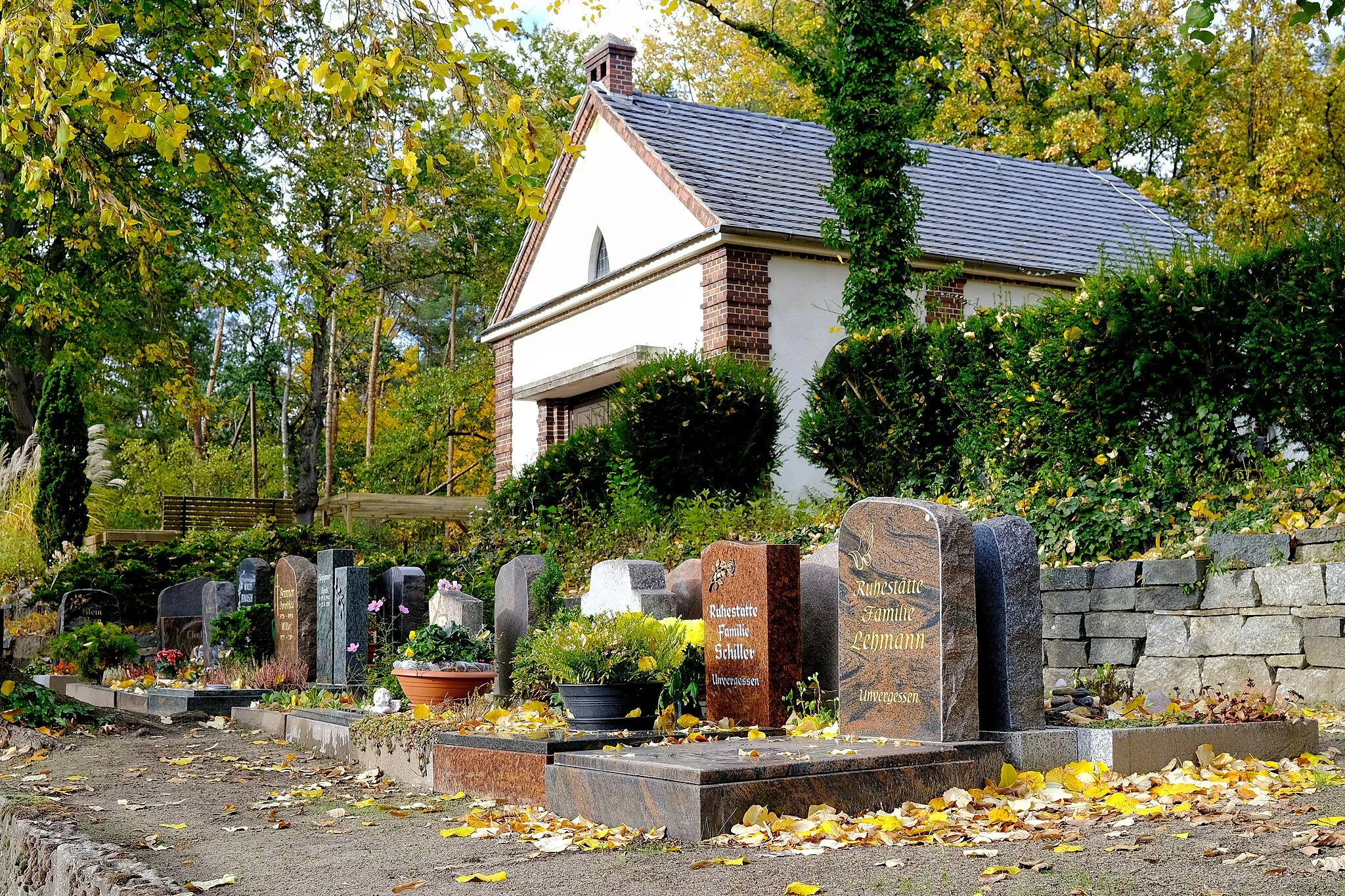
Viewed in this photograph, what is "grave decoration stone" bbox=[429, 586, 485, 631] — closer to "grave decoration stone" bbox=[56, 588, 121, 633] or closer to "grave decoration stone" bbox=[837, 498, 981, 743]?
"grave decoration stone" bbox=[837, 498, 981, 743]

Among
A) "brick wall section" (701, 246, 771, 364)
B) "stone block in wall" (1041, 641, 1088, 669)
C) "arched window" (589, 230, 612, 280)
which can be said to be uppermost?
"arched window" (589, 230, 612, 280)

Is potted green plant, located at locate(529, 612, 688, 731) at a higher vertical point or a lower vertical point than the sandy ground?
higher

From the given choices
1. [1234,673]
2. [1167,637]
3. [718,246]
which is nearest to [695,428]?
[718,246]

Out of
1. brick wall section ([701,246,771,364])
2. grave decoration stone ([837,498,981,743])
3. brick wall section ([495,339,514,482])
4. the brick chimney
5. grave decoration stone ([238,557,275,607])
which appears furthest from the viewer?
brick wall section ([495,339,514,482])

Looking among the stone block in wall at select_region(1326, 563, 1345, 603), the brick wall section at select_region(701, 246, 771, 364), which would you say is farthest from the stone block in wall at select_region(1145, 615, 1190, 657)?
the brick wall section at select_region(701, 246, 771, 364)

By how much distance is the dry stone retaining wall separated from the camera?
8047 millimetres

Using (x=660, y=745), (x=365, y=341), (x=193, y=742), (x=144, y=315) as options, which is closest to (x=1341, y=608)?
(x=660, y=745)

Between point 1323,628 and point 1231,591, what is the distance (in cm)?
69

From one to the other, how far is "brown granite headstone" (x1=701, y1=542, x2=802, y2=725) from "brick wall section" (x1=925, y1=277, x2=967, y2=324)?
11709 mm

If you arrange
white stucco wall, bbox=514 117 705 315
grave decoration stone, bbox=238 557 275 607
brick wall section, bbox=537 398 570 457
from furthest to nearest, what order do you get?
brick wall section, bbox=537 398 570 457 < white stucco wall, bbox=514 117 705 315 < grave decoration stone, bbox=238 557 275 607

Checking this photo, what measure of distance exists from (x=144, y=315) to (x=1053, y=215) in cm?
1746

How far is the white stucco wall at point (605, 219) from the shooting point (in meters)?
19.4

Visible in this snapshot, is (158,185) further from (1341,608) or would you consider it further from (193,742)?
(1341,608)

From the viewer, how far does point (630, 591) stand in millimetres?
8938
